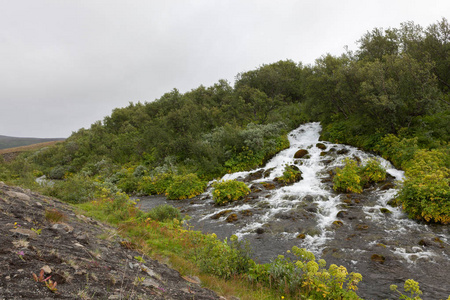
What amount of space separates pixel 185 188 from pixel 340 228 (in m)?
13.2

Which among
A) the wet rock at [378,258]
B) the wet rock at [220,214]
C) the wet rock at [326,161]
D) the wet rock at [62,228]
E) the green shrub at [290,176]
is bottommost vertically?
the wet rock at [378,258]

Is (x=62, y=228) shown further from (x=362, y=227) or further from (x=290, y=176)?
(x=290, y=176)

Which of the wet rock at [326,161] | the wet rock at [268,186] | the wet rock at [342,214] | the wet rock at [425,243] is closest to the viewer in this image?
the wet rock at [425,243]

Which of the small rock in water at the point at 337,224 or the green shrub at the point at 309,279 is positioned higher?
the green shrub at the point at 309,279

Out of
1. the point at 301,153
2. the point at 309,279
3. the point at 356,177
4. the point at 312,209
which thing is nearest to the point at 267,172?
the point at 301,153

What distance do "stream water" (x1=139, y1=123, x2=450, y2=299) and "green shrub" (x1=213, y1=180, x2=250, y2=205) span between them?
0.62 m

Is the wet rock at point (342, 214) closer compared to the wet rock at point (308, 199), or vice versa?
the wet rock at point (342, 214)

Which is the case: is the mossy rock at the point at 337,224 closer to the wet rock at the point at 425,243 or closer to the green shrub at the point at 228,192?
the wet rock at the point at 425,243

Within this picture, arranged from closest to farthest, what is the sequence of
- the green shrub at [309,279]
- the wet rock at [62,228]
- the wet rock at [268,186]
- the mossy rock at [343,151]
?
the wet rock at [62,228] < the green shrub at [309,279] < the wet rock at [268,186] < the mossy rock at [343,151]

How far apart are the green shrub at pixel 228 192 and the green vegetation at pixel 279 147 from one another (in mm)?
176

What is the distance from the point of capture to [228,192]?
16.9 metres

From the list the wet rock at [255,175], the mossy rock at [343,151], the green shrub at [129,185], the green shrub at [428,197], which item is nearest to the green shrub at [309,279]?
the green shrub at [428,197]

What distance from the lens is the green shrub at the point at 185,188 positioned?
1998 centimetres

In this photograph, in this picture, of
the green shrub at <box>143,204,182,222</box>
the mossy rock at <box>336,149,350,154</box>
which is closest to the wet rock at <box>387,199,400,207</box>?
the mossy rock at <box>336,149,350,154</box>
